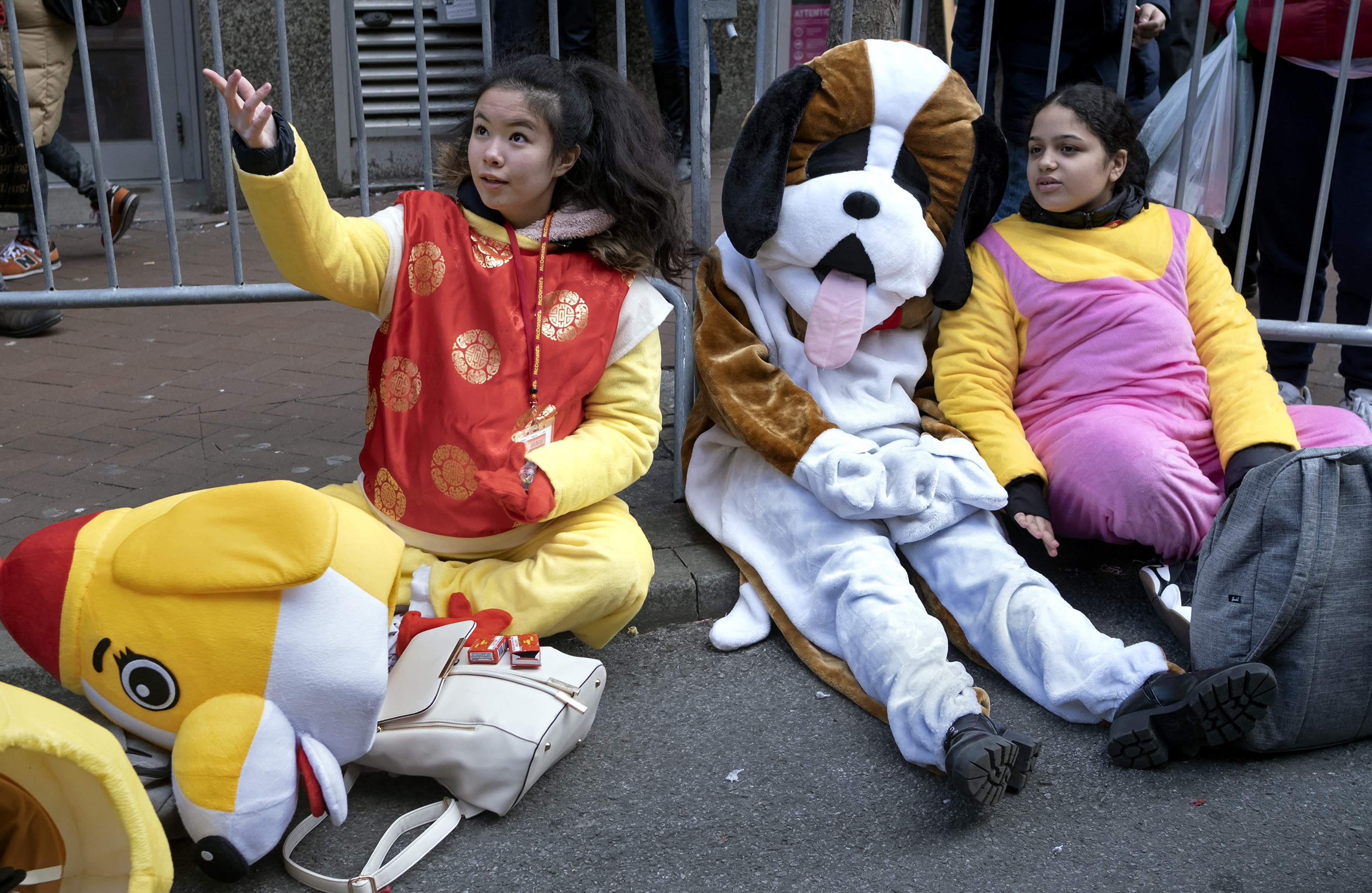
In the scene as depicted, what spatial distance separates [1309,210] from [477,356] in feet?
9.19

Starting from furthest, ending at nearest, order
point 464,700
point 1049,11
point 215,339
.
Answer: point 215,339 → point 1049,11 → point 464,700

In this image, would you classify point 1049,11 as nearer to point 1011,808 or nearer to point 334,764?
point 1011,808

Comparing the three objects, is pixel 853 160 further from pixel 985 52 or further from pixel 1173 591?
pixel 1173 591

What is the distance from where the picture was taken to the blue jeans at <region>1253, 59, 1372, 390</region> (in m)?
3.72

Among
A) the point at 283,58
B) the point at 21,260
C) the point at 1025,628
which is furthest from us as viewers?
the point at 21,260

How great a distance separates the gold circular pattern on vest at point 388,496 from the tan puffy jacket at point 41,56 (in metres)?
3.07

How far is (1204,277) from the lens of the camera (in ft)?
10.4

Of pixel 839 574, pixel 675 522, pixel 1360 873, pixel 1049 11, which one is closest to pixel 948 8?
pixel 1049 11

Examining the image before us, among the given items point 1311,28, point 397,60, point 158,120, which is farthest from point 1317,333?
point 397,60

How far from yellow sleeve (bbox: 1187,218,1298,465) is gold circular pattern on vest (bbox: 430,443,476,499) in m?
1.76

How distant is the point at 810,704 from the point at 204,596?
1.31 m

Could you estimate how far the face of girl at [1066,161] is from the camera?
3086 mm

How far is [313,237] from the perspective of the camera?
249cm

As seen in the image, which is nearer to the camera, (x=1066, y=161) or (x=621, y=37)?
(x=1066, y=161)
